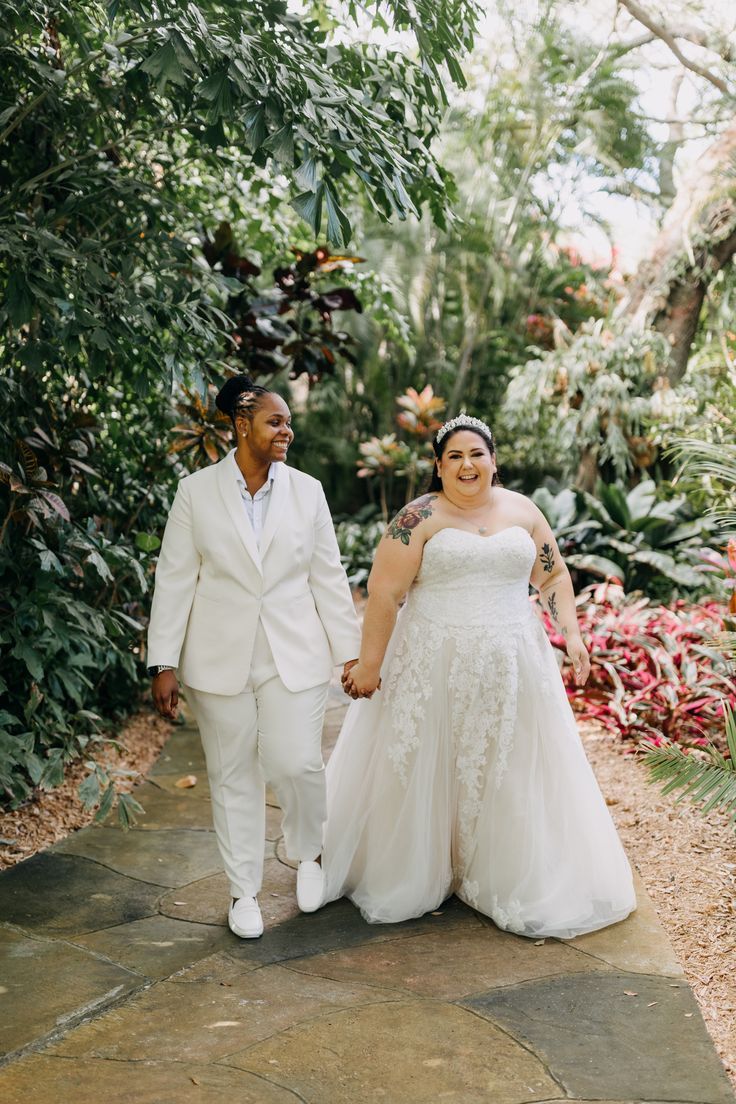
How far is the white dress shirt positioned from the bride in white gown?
420mm

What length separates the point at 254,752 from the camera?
333 cm

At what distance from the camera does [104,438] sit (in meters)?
5.23

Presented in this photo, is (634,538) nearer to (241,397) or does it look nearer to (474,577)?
(474,577)

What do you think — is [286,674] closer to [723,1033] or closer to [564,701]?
[564,701]

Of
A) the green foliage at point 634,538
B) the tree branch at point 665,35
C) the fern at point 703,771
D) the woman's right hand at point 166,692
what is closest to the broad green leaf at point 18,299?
the woman's right hand at point 166,692

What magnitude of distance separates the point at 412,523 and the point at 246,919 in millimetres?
1390

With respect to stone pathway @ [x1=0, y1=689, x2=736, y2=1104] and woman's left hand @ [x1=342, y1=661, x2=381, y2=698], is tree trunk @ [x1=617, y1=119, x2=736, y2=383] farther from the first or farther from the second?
stone pathway @ [x1=0, y1=689, x2=736, y2=1104]

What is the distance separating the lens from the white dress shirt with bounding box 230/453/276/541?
3.31 m

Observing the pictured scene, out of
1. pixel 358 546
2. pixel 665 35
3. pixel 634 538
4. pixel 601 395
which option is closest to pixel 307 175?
pixel 634 538

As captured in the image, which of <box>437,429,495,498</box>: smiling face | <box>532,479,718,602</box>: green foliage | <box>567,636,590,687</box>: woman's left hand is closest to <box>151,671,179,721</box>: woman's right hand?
<box>437,429,495,498</box>: smiling face

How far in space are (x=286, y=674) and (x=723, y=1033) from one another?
1.58 m

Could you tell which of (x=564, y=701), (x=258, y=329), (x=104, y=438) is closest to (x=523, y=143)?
(x=258, y=329)

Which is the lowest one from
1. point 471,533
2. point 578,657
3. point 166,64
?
point 578,657

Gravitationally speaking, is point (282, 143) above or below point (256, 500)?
above
